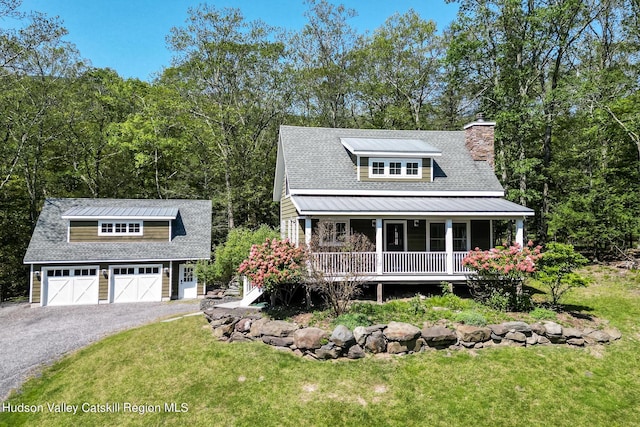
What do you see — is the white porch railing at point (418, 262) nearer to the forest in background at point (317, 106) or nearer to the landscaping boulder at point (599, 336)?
the landscaping boulder at point (599, 336)

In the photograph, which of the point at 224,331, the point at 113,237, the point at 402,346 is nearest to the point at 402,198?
the point at 402,346

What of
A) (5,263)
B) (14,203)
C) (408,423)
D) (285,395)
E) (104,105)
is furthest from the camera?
(104,105)

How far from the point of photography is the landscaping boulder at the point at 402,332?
8984 millimetres

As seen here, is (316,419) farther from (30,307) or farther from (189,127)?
(189,127)

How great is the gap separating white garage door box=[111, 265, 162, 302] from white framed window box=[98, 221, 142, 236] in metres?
2.01

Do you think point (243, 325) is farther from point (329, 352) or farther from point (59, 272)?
point (59, 272)

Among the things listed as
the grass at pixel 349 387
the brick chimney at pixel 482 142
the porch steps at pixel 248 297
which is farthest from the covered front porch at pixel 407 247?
the brick chimney at pixel 482 142

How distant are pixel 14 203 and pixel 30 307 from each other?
9.98 m

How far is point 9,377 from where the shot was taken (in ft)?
30.4

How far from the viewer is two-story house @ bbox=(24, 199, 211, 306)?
1706cm

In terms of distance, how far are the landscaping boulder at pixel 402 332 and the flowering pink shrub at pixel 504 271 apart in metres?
3.43

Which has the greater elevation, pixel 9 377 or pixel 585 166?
pixel 585 166

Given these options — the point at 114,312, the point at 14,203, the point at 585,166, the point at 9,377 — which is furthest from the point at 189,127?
the point at 585,166

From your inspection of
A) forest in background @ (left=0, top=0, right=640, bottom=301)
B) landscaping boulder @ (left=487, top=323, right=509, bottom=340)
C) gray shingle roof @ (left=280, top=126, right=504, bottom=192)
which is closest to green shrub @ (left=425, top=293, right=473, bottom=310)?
landscaping boulder @ (left=487, top=323, right=509, bottom=340)
